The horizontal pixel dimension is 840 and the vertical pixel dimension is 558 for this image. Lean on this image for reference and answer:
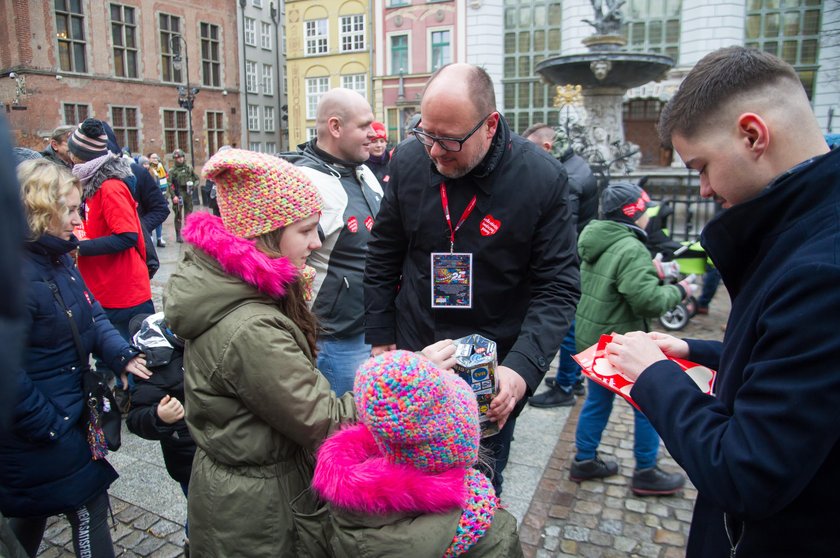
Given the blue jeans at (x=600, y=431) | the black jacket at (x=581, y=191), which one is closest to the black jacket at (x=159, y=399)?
the blue jeans at (x=600, y=431)

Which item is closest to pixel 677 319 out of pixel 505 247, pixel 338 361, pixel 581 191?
pixel 581 191

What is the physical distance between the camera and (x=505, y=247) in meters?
2.45

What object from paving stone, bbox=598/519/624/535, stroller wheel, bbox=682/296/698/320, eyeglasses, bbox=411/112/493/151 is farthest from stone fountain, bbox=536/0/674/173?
eyeglasses, bbox=411/112/493/151

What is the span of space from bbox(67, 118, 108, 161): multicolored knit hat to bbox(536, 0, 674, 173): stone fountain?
749 centimetres

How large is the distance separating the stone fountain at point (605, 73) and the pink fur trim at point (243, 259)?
8.67m

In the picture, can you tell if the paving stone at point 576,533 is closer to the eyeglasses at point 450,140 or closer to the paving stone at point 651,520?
the paving stone at point 651,520

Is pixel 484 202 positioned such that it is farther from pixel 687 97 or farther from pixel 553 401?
pixel 553 401

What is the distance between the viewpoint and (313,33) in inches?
1556

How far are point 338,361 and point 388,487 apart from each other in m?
2.07

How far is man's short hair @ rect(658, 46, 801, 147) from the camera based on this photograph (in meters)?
1.35

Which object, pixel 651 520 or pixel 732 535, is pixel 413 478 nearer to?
pixel 732 535

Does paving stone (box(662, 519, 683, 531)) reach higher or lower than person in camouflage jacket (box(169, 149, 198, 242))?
lower

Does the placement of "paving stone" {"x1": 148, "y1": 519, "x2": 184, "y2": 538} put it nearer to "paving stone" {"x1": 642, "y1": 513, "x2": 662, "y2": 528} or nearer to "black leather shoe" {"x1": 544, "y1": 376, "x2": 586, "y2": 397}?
"paving stone" {"x1": 642, "y1": 513, "x2": 662, "y2": 528}

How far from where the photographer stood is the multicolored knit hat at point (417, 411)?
1.40 m
